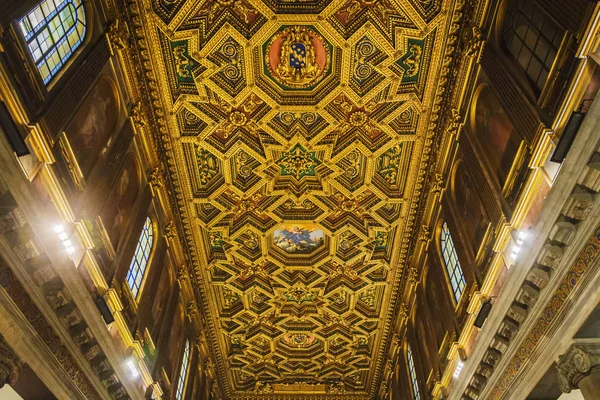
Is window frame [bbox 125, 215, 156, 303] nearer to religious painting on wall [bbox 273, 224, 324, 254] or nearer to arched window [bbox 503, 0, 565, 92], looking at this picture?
religious painting on wall [bbox 273, 224, 324, 254]

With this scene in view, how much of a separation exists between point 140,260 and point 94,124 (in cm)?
481

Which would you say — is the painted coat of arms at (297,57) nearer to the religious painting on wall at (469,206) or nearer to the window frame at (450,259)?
the religious painting on wall at (469,206)

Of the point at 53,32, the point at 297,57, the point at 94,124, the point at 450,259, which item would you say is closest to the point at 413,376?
the point at 450,259

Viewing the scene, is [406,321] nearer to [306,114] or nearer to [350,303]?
[350,303]

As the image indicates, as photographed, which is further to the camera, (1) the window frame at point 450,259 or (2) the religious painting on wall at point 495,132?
(1) the window frame at point 450,259

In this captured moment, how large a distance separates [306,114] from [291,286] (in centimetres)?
899

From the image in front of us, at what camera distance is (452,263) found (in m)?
15.0

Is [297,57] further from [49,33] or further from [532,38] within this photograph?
[49,33]

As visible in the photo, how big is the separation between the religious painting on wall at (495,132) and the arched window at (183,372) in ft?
44.1

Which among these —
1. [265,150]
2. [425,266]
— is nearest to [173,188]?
[265,150]

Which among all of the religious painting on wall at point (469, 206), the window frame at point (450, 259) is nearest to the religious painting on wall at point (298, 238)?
the window frame at point (450, 259)

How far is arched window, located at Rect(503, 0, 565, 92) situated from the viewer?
9.42 meters

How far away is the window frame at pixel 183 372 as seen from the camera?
709 inches

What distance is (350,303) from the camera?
22781 millimetres
